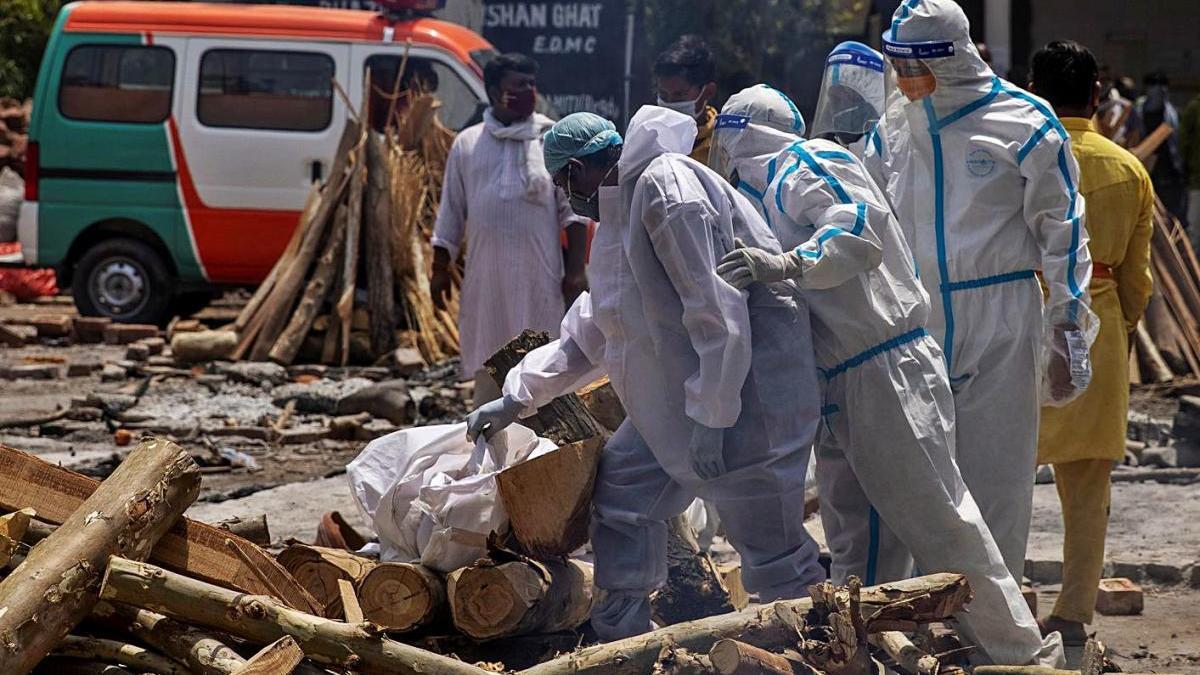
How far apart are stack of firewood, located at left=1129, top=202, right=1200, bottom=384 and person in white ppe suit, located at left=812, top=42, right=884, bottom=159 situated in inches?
228

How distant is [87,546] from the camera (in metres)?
3.90

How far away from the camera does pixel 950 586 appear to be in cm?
422

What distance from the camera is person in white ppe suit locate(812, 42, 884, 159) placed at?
542 cm

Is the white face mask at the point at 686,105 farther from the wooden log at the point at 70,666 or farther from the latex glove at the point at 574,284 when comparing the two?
the wooden log at the point at 70,666

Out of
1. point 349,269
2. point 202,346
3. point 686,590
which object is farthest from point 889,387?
point 202,346

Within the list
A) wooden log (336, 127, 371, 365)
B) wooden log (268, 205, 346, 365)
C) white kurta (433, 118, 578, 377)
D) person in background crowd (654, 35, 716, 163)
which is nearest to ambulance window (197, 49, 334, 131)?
wooden log (336, 127, 371, 365)

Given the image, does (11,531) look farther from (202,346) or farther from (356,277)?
(356,277)

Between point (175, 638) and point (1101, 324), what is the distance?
10.6 ft

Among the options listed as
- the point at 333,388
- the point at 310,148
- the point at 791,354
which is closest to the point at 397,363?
the point at 333,388

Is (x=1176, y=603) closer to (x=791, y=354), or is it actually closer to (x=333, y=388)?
(x=791, y=354)

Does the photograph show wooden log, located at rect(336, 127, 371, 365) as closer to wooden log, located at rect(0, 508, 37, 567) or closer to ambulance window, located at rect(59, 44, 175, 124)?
ambulance window, located at rect(59, 44, 175, 124)

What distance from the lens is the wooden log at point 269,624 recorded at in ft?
12.6

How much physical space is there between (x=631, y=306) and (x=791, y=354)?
1.49 feet

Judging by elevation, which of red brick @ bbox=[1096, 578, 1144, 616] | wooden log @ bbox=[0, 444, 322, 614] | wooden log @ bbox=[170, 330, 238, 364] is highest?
wooden log @ bbox=[0, 444, 322, 614]
